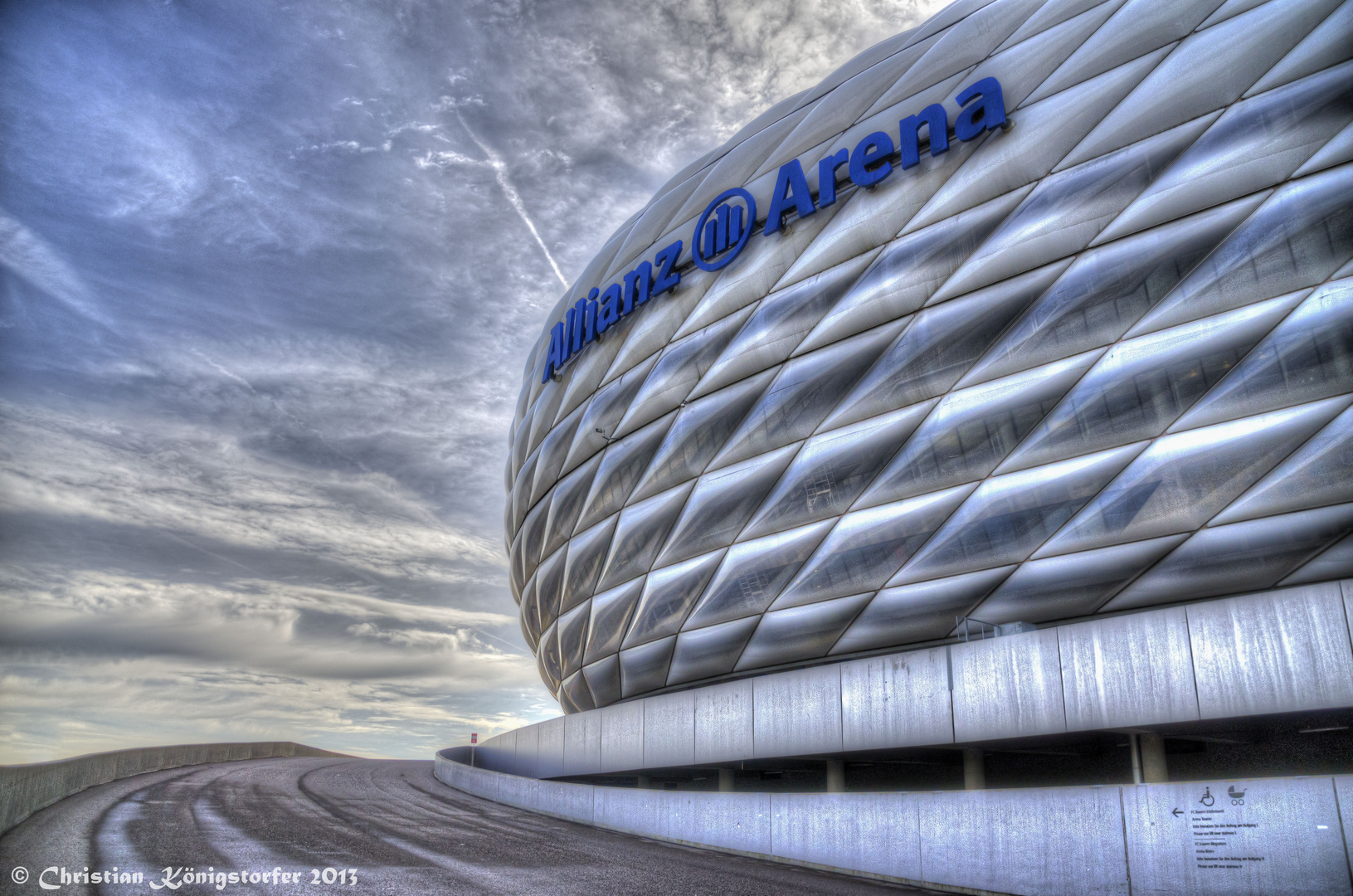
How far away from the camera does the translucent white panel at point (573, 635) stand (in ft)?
87.3

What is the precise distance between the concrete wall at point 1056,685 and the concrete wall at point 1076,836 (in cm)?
234

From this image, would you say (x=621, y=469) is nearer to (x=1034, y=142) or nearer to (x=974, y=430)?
(x=974, y=430)

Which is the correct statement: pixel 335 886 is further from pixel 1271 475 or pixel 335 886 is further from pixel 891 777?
pixel 1271 475

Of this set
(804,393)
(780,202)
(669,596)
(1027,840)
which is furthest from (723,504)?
(1027,840)

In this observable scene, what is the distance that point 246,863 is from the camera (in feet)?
35.9

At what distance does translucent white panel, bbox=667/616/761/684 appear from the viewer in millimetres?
20891

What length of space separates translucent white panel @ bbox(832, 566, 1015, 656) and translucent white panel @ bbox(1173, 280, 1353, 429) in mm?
4695

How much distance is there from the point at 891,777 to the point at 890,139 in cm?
1424

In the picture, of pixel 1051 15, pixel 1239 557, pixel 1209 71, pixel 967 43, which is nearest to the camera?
pixel 1239 557

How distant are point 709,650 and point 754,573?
236 centimetres

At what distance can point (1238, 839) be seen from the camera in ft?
34.2

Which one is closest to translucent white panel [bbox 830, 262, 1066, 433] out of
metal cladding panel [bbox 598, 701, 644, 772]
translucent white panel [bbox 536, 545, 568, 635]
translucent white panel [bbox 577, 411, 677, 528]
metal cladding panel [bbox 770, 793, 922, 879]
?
translucent white panel [bbox 577, 411, 677, 528]

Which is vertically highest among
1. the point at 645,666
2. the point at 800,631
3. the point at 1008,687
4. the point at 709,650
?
the point at 800,631

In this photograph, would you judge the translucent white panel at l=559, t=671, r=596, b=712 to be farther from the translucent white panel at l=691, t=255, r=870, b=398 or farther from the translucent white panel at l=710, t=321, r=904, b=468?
the translucent white panel at l=691, t=255, r=870, b=398
